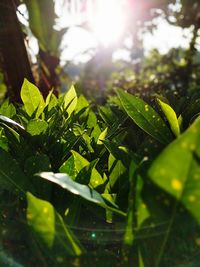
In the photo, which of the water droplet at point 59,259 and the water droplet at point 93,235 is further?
the water droplet at point 93,235

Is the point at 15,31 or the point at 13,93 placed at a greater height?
the point at 15,31

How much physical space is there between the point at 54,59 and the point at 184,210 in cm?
526

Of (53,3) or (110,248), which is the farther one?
(53,3)

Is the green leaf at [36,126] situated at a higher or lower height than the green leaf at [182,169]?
lower

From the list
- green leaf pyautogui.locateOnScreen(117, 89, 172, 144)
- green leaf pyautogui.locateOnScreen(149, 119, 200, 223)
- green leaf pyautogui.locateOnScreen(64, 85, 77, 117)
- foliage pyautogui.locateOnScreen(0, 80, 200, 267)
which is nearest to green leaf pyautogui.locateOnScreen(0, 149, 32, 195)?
foliage pyautogui.locateOnScreen(0, 80, 200, 267)

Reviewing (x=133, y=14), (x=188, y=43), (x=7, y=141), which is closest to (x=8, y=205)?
(x=7, y=141)

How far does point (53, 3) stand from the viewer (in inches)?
199

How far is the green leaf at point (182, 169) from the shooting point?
899 mm

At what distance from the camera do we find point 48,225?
110cm

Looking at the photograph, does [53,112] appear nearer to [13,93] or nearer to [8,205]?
[8,205]

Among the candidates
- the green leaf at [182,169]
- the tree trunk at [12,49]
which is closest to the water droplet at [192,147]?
the green leaf at [182,169]

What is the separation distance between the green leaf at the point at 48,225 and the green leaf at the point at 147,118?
549 mm

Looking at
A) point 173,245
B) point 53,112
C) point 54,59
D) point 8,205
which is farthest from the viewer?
point 54,59

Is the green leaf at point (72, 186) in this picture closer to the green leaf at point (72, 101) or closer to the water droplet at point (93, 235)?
the water droplet at point (93, 235)
